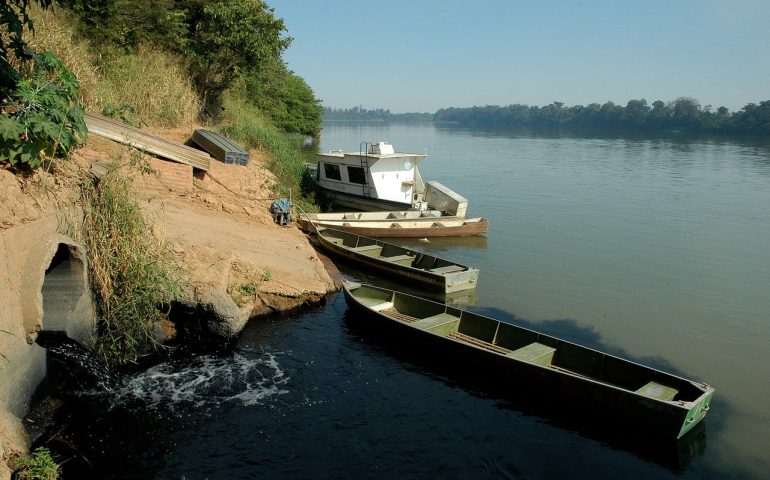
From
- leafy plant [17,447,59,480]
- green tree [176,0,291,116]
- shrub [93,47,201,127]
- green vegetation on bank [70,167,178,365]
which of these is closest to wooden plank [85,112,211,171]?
shrub [93,47,201,127]

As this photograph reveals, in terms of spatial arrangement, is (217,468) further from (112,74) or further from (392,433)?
(112,74)

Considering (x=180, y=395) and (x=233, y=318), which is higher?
(x=233, y=318)

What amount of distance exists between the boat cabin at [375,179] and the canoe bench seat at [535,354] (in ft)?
43.1

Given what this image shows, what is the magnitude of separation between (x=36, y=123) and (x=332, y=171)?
16855mm

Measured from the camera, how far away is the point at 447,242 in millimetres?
21969

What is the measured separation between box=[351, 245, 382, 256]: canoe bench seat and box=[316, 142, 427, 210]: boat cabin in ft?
17.9

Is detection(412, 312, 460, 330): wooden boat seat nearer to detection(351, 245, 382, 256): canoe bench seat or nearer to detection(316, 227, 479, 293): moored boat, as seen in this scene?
detection(316, 227, 479, 293): moored boat

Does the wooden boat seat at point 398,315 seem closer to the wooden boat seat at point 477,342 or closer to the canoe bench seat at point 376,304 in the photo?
the canoe bench seat at point 376,304

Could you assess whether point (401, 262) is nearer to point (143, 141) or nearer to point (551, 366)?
point (551, 366)

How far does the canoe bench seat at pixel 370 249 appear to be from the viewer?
18.0 meters

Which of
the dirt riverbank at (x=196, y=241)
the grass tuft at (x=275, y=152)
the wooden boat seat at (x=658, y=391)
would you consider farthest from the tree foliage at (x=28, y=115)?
the grass tuft at (x=275, y=152)

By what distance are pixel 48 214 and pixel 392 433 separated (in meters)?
6.31

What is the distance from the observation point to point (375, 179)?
23891 millimetres

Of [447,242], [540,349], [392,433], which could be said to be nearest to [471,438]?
[392,433]
